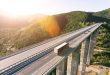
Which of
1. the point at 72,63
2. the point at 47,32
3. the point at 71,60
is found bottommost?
the point at 72,63

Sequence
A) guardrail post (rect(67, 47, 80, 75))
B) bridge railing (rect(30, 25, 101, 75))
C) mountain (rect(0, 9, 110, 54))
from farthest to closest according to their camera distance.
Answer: mountain (rect(0, 9, 110, 54))
guardrail post (rect(67, 47, 80, 75))
bridge railing (rect(30, 25, 101, 75))

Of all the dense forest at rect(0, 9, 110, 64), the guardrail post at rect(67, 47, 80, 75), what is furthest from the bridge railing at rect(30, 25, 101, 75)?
the dense forest at rect(0, 9, 110, 64)

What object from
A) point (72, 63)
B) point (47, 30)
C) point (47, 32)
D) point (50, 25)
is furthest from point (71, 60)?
point (50, 25)

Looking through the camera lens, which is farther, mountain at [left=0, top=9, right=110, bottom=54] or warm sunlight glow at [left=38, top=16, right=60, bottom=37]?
warm sunlight glow at [left=38, top=16, right=60, bottom=37]

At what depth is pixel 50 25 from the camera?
13100 centimetres

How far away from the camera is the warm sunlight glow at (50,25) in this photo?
124062 millimetres

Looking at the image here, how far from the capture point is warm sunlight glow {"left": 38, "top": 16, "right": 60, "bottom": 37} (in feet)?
407

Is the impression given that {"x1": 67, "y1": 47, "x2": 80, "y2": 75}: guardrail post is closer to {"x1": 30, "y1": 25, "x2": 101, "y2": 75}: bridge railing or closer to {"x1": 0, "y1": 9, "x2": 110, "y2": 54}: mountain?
{"x1": 30, "y1": 25, "x2": 101, "y2": 75}: bridge railing

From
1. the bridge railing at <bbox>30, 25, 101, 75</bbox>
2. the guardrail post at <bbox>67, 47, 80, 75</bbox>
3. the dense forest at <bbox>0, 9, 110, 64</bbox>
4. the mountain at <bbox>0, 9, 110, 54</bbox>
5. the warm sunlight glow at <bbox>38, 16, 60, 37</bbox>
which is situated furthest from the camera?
the warm sunlight glow at <bbox>38, 16, 60, 37</bbox>

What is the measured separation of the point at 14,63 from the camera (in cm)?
3528

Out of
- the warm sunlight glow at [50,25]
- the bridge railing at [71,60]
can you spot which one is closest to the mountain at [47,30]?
the warm sunlight glow at [50,25]

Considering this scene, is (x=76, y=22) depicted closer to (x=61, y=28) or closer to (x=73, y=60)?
(x=61, y=28)

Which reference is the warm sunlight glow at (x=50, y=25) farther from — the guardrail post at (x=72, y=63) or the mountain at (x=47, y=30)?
the guardrail post at (x=72, y=63)

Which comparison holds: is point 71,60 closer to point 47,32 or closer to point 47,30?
point 47,32
